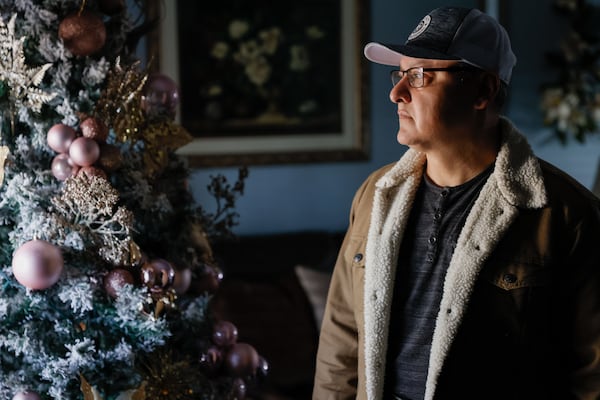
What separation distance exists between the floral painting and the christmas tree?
4.81 feet

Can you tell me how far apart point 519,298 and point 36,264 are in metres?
0.96

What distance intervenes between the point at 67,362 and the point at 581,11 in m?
3.28

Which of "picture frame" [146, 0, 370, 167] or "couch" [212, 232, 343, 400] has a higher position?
"picture frame" [146, 0, 370, 167]

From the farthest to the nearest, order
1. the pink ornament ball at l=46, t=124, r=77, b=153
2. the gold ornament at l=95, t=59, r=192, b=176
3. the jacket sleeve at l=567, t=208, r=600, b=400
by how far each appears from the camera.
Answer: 1. the gold ornament at l=95, t=59, r=192, b=176
2. the pink ornament ball at l=46, t=124, r=77, b=153
3. the jacket sleeve at l=567, t=208, r=600, b=400

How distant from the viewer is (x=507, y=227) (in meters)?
1.54

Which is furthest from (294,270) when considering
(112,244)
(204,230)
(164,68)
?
(112,244)

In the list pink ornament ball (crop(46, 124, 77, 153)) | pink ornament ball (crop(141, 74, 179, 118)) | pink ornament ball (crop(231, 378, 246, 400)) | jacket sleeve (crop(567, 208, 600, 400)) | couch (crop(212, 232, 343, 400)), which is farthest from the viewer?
couch (crop(212, 232, 343, 400))

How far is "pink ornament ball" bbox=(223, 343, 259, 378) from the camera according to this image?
2031 mm

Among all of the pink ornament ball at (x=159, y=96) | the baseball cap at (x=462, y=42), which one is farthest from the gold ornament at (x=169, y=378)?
the baseball cap at (x=462, y=42)

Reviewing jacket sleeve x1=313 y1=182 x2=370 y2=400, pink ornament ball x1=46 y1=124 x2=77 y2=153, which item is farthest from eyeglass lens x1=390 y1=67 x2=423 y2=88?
pink ornament ball x1=46 y1=124 x2=77 y2=153

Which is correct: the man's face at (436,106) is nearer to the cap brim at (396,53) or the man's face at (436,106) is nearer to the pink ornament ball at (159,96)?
the cap brim at (396,53)

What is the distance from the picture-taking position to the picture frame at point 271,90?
3.32m

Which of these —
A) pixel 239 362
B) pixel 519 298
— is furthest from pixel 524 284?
pixel 239 362

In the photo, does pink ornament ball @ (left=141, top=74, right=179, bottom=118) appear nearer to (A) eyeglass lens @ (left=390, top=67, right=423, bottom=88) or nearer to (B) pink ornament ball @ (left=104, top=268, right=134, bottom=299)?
(B) pink ornament ball @ (left=104, top=268, right=134, bottom=299)
